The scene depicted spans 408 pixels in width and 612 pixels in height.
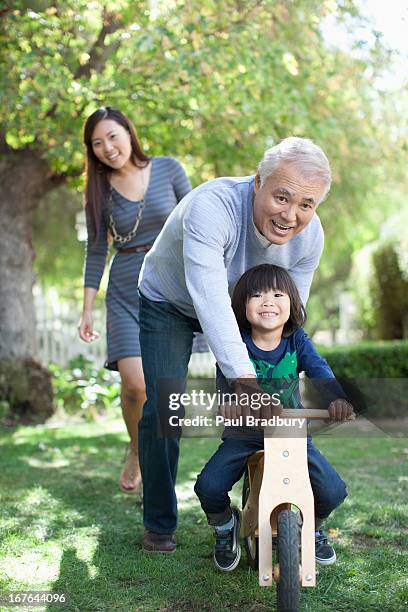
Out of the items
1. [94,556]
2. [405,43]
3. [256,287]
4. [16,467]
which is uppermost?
[405,43]

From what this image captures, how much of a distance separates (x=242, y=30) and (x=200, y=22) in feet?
1.23

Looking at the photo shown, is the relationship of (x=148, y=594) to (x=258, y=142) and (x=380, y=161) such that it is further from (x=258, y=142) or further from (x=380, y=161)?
(x=380, y=161)

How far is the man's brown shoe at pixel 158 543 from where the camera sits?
3.43 metres

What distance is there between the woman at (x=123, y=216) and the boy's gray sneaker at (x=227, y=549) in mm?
1222

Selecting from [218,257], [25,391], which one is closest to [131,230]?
[218,257]

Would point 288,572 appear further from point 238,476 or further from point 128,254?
point 128,254

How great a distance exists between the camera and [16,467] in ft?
18.6

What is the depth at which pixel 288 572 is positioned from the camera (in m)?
2.52

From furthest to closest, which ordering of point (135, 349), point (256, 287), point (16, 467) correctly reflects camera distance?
point (16, 467), point (135, 349), point (256, 287)

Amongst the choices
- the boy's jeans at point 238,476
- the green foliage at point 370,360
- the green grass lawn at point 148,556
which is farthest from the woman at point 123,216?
the green foliage at point 370,360

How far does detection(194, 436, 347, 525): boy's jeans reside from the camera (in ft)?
9.41

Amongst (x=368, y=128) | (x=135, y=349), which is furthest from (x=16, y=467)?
(x=368, y=128)

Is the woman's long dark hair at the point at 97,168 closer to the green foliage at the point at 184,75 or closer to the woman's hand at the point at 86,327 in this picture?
the woman's hand at the point at 86,327

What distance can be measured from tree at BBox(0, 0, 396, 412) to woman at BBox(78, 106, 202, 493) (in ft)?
8.76
